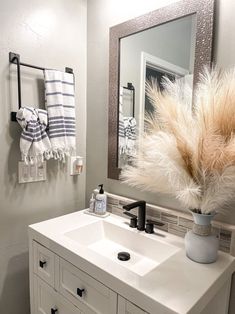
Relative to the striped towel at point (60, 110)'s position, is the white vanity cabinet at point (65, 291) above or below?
below

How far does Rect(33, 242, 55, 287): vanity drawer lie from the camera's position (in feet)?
3.68

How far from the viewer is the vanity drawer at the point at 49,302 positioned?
105 centimetres

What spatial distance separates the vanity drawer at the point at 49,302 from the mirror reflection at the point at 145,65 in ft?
2.47

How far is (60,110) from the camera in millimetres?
1362

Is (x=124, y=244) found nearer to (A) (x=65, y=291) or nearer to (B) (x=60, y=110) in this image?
(A) (x=65, y=291)

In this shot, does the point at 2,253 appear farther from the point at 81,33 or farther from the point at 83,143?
the point at 81,33

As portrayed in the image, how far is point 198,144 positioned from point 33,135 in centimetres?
86

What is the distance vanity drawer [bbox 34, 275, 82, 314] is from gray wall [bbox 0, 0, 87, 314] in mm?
240

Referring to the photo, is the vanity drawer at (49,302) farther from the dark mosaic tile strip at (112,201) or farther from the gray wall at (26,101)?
the dark mosaic tile strip at (112,201)

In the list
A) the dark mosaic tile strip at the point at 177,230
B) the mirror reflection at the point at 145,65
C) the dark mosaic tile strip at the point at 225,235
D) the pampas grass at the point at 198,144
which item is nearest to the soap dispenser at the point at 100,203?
the mirror reflection at the point at 145,65

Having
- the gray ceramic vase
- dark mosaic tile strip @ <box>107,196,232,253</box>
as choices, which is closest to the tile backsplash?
dark mosaic tile strip @ <box>107,196,232,253</box>

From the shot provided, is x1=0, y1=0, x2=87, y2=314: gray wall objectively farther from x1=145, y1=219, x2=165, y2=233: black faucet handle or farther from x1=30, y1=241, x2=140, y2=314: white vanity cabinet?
x1=145, y1=219, x2=165, y2=233: black faucet handle

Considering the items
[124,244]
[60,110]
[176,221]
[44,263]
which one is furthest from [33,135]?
[176,221]

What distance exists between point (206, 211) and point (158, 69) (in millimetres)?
747
